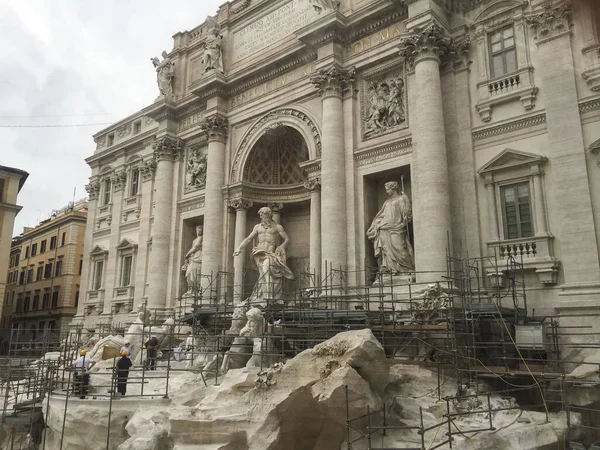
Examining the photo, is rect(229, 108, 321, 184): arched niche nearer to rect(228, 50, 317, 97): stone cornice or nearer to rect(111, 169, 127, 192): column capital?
rect(228, 50, 317, 97): stone cornice

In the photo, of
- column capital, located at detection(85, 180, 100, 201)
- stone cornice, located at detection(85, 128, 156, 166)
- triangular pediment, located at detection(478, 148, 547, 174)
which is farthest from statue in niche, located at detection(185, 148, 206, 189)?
triangular pediment, located at detection(478, 148, 547, 174)

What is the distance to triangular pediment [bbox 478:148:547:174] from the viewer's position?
15.3 meters

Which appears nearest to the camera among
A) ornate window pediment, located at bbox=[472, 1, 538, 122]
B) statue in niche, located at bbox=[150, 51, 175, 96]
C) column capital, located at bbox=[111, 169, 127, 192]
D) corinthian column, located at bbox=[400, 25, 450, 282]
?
corinthian column, located at bbox=[400, 25, 450, 282]

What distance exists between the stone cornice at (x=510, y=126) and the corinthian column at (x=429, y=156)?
1207mm

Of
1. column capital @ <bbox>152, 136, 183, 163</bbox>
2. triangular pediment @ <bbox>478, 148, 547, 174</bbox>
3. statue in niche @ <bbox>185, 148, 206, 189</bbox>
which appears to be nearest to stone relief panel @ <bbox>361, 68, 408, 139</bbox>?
triangular pediment @ <bbox>478, 148, 547, 174</bbox>

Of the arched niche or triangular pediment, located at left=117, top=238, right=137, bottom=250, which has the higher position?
the arched niche

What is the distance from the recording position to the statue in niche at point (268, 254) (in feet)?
64.7

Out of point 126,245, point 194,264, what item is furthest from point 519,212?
point 126,245

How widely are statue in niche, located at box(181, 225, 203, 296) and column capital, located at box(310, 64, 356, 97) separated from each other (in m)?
9.16

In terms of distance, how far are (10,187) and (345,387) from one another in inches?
1418

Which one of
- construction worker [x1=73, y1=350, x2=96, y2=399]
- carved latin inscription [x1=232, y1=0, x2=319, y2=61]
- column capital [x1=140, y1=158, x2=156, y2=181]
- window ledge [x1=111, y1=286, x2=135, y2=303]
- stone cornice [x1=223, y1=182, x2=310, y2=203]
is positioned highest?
carved latin inscription [x1=232, y1=0, x2=319, y2=61]

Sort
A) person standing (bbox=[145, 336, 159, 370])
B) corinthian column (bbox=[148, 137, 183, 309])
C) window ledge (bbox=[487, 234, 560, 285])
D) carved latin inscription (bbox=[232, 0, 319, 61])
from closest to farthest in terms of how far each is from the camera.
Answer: window ledge (bbox=[487, 234, 560, 285]) → person standing (bbox=[145, 336, 159, 370]) → carved latin inscription (bbox=[232, 0, 319, 61]) → corinthian column (bbox=[148, 137, 183, 309])

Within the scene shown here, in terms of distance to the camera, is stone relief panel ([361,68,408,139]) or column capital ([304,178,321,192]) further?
column capital ([304,178,321,192])

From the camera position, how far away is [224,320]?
18016mm
